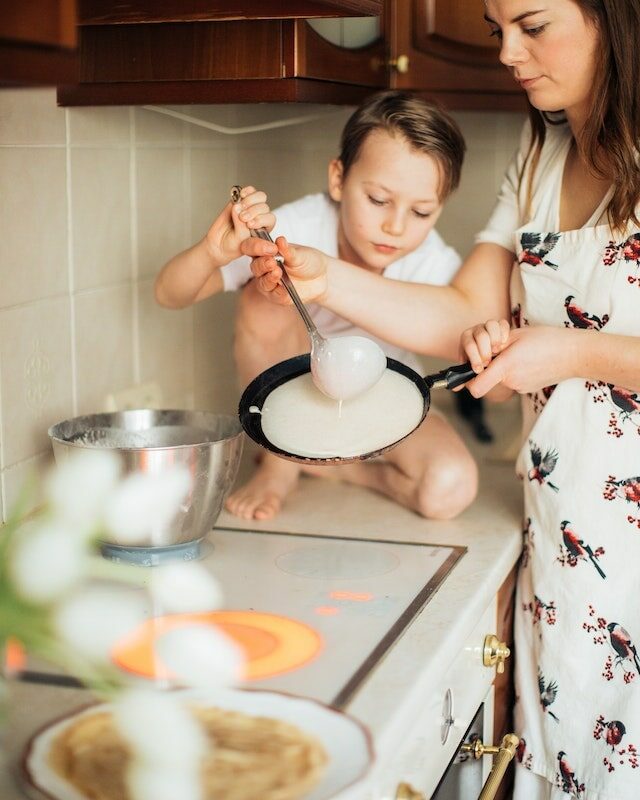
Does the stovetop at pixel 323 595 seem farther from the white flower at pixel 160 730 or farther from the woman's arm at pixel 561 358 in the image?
the woman's arm at pixel 561 358

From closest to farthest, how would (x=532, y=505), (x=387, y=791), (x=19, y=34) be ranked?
(x=19, y=34), (x=387, y=791), (x=532, y=505)

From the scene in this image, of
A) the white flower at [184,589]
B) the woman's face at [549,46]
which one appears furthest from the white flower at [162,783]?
the woman's face at [549,46]

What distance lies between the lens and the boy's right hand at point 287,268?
4.08ft

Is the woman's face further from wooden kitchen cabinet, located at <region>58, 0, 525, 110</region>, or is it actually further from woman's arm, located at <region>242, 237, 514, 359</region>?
woman's arm, located at <region>242, 237, 514, 359</region>

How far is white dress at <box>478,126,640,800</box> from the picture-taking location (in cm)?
133

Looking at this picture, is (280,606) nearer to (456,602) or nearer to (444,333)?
(456,602)

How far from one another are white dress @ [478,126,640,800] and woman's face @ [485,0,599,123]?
15 cm

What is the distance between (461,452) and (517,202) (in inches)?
14.4

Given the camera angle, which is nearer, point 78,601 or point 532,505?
point 78,601

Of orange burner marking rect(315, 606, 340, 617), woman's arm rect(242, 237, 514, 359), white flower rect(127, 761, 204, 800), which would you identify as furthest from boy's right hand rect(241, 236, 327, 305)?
white flower rect(127, 761, 204, 800)

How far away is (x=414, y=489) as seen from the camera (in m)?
1.51

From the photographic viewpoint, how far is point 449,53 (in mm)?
1697

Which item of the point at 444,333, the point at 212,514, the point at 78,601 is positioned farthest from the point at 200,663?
the point at 444,333

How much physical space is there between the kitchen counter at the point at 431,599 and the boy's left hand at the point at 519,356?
0.22 meters
